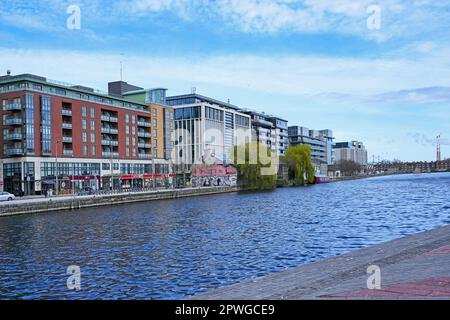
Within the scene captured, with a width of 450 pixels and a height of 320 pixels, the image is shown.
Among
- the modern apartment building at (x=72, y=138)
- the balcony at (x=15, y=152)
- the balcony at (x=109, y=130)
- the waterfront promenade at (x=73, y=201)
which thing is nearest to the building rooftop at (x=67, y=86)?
the modern apartment building at (x=72, y=138)

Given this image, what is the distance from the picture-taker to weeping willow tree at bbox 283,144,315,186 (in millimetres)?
143925

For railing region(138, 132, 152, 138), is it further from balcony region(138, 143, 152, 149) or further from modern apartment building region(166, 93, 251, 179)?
modern apartment building region(166, 93, 251, 179)

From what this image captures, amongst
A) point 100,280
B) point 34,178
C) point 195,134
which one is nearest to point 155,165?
point 195,134

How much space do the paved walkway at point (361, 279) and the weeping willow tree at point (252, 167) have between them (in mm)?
96628

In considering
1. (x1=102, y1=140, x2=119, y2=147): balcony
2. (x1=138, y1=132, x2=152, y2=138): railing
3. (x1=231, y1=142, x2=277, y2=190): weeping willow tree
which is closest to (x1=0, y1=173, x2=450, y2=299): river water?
(x1=102, y1=140, x2=119, y2=147): balcony

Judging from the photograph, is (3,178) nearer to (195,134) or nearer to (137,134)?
(137,134)

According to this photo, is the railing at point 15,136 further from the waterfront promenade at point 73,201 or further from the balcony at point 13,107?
the waterfront promenade at point 73,201

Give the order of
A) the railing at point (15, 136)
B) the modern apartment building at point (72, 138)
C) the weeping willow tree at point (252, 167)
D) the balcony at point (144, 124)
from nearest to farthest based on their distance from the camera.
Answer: the railing at point (15, 136)
the modern apartment building at point (72, 138)
the weeping willow tree at point (252, 167)
the balcony at point (144, 124)

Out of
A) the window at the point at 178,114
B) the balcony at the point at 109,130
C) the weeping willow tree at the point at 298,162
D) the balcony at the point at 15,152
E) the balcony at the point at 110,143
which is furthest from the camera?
the window at the point at 178,114

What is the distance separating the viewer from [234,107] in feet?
630

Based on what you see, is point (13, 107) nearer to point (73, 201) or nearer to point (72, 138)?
point (72, 138)

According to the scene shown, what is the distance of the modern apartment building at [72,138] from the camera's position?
302 feet
